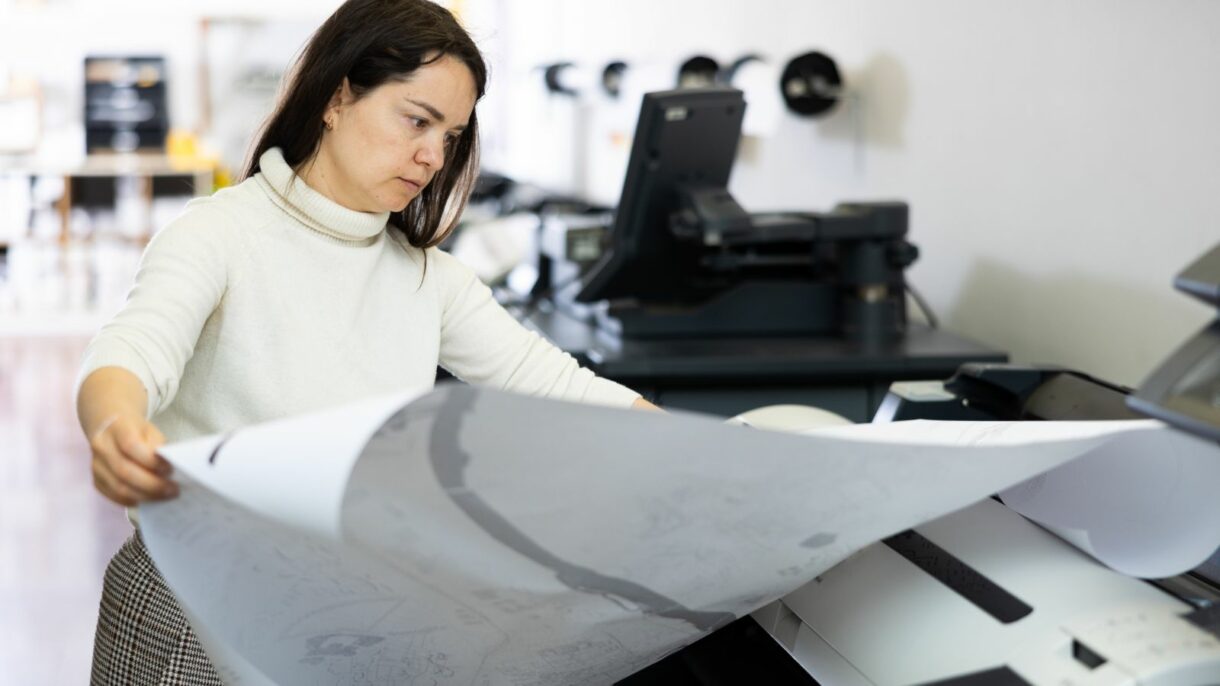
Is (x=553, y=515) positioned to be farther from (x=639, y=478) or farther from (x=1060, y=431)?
(x=1060, y=431)

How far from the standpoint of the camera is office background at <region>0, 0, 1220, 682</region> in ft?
6.23

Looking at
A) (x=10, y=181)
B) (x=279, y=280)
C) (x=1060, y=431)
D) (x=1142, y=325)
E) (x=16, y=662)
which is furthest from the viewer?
(x=10, y=181)

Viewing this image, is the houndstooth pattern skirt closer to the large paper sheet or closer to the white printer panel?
the large paper sheet

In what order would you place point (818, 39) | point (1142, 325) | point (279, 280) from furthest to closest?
1. point (818, 39)
2. point (1142, 325)
3. point (279, 280)

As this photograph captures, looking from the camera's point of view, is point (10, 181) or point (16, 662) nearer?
point (16, 662)

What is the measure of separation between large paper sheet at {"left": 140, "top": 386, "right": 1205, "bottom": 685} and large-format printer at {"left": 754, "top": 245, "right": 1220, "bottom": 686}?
55mm

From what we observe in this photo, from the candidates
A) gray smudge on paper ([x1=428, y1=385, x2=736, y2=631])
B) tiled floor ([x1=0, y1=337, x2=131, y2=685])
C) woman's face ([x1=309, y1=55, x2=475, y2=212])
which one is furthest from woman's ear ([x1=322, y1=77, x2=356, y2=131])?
tiled floor ([x1=0, y1=337, x2=131, y2=685])

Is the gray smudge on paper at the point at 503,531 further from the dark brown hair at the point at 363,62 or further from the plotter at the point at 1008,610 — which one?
the dark brown hair at the point at 363,62

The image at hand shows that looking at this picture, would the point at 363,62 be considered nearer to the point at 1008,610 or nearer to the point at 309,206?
the point at 309,206

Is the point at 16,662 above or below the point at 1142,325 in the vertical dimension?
below

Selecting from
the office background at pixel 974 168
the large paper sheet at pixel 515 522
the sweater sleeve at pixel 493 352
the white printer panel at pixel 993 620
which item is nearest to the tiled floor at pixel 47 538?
the office background at pixel 974 168

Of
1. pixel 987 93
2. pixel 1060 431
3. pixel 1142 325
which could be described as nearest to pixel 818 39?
pixel 987 93

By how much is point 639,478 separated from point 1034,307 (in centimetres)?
166

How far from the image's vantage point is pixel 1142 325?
198cm
